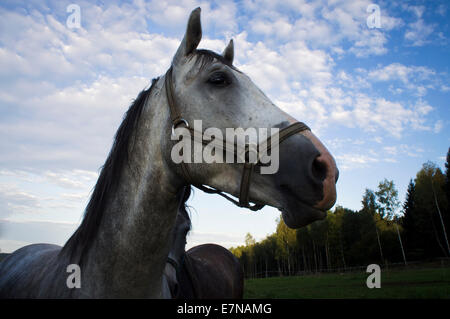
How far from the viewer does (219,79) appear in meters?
2.15

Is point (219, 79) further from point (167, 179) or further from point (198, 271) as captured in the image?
point (198, 271)

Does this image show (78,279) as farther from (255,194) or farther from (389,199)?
(389,199)

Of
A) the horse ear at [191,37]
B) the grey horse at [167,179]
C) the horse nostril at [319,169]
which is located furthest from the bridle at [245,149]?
the horse ear at [191,37]

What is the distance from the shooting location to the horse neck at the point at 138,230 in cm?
205

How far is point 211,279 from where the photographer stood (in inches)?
198

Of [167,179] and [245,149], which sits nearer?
[245,149]

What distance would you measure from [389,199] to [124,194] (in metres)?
40.5

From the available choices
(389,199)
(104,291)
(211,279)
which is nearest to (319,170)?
(104,291)

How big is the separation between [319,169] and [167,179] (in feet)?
3.56

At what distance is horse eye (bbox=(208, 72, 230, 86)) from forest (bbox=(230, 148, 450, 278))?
93.0 ft

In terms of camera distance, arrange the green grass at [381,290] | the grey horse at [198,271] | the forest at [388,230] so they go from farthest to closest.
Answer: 1. the forest at [388,230]
2. the green grass at [381,290]
3. the grey horse at [198,271]

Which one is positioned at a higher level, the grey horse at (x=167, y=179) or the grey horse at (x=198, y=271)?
the grey horse at (x=167, y=179)

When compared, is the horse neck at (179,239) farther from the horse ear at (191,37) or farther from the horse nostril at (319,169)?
the horse nostril at (319,169)

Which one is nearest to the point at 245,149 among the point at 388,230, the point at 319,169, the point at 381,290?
the point at 319,169
